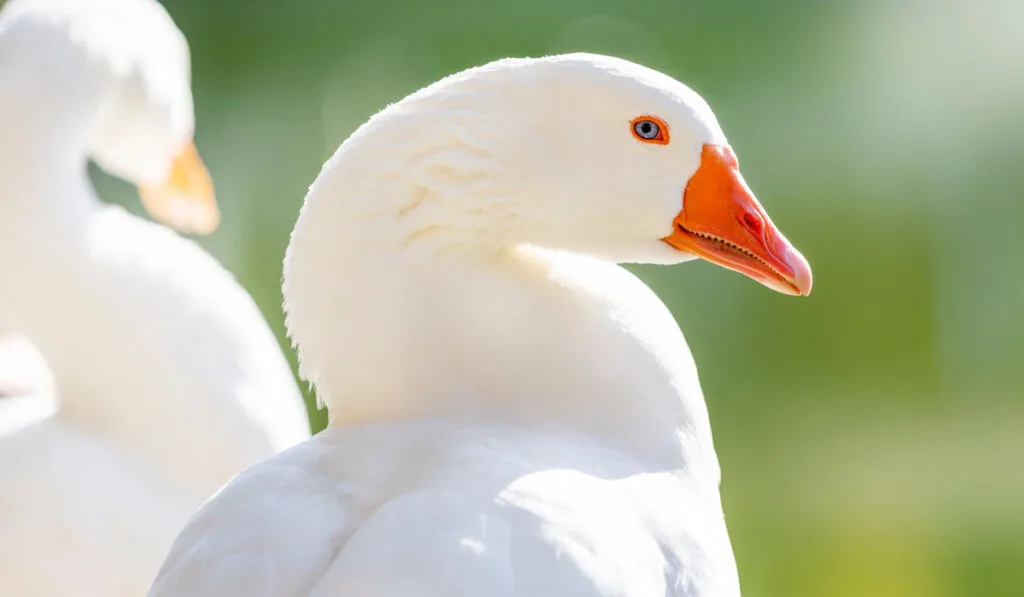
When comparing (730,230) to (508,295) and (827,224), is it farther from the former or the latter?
(827,224)

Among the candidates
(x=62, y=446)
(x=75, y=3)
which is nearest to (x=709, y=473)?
(x=62, y=446)

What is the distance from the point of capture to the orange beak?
0.88m

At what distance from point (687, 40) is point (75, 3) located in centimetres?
250

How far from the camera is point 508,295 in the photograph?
876mm

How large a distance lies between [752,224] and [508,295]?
18 centimetres

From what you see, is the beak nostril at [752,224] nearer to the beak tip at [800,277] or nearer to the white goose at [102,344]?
the beak tip at [800,277]

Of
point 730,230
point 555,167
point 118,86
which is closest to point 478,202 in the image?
point 555,167

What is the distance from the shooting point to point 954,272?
12.1 feet

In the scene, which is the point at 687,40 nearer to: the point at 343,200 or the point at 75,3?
the point at 75,3

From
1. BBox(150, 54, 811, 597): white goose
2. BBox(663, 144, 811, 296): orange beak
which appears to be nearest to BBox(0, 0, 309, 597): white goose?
BBox(150, 54, 811, 597): white goose

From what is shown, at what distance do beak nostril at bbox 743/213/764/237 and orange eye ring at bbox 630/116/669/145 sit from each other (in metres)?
0.08

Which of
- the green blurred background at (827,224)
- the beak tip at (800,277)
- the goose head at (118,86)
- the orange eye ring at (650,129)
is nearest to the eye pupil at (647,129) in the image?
the orange eye ring at (650,129)

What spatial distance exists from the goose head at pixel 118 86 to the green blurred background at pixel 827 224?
80.0 inches

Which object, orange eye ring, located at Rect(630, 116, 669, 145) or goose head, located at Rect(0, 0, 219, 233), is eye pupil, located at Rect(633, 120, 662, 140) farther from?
goose head, located at Rect(0, 0, 219, 233)
